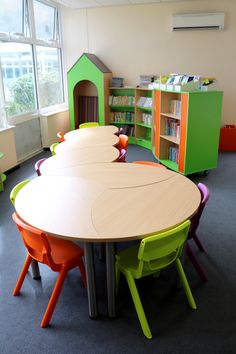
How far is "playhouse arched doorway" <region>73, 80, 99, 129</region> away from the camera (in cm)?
766

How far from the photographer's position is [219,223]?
351cm

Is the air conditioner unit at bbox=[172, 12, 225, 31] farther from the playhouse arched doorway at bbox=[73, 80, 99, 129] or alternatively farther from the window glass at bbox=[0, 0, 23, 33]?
the window glass at bbox=[0, 0, 23, 33]

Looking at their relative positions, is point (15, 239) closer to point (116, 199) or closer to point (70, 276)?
point (70, 276)

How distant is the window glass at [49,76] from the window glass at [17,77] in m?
0.31

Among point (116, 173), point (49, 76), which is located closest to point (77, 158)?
point (116, 173)

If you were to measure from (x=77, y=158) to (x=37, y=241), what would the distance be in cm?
152

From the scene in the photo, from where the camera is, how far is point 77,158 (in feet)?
11.1

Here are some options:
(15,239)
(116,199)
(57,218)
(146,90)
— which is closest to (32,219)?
(57,218)

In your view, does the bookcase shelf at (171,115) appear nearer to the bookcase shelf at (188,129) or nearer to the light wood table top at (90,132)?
the bookcase shelf at (188,129)

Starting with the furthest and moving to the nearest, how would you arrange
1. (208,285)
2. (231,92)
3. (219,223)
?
(231,92) < (219,223) < (208,285)

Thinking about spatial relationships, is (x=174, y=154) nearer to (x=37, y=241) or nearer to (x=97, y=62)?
(x=97, y=62)

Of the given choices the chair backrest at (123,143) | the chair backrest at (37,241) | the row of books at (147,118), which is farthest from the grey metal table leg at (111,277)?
the row of books at (147,118)

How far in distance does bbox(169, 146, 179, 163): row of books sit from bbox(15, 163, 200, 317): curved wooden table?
246 cm

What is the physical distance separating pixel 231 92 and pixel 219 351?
5.91 meters
